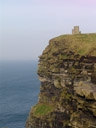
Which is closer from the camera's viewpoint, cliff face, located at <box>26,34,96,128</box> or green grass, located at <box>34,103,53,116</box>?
cliff face, located at <box>26,34,96,128</box>

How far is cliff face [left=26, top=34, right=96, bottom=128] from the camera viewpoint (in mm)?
48466

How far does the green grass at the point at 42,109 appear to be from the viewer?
5935cm

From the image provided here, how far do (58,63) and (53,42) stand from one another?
11808 mm

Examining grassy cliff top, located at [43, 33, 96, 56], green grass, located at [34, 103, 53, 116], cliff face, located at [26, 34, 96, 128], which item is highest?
grassy cliff top, located at [43, 33, 96, 56]

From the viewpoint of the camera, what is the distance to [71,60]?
52.7 metres

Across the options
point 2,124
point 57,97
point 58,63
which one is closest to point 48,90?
point 57,97

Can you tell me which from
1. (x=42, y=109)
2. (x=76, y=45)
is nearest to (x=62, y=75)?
(x=76, y=45)

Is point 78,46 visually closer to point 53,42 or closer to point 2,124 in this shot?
point 53,42

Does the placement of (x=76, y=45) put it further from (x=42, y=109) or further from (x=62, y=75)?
(x=42, y=109)

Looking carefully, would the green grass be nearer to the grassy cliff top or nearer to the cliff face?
the cliff face

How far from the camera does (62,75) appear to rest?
53.3 m

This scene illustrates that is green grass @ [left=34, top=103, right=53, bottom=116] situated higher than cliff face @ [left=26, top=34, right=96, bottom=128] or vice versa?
cliff face @ [left=26, top=34, right=96, bottom=128]

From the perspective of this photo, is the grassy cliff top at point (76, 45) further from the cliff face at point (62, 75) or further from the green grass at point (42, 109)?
the green grass at point (42, 109)

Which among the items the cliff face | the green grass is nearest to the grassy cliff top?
the cliff face
